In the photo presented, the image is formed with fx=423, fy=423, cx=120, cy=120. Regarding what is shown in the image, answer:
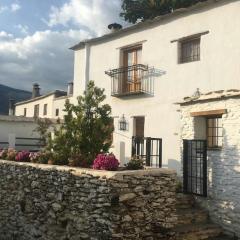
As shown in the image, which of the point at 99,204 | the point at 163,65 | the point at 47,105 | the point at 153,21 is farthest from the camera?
the point at 47,105

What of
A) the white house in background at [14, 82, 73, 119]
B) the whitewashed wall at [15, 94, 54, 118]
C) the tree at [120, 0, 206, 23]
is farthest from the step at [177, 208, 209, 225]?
the whitewashed wall at [15, 94, 54, 118]

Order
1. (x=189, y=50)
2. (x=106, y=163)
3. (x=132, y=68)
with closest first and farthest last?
(x=106, y=163)
(x=189, y=50)
(x=132, y=68)

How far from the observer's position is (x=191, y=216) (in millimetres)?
11422

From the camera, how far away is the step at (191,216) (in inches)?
441

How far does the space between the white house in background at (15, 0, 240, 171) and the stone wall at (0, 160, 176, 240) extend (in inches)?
133

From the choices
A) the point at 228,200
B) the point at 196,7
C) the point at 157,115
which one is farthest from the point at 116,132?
the point at 228,200

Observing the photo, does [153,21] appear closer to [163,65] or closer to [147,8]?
[163,65]

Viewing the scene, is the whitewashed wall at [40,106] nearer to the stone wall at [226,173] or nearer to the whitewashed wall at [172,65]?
the whitewashed wall at [172,65]

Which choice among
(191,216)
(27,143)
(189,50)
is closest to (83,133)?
(191,216)

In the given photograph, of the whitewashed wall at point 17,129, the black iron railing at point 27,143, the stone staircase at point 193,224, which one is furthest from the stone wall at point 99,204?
the whitewashed wall at point 17,129

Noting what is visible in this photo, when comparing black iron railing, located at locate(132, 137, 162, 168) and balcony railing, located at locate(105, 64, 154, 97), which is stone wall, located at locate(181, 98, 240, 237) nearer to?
black iron railing, located at locate(132, 137, 162, 168)

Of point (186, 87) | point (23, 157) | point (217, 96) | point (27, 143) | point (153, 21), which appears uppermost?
point (153, 21)

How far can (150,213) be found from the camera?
9.82 metres

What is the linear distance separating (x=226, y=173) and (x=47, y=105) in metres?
20.6
